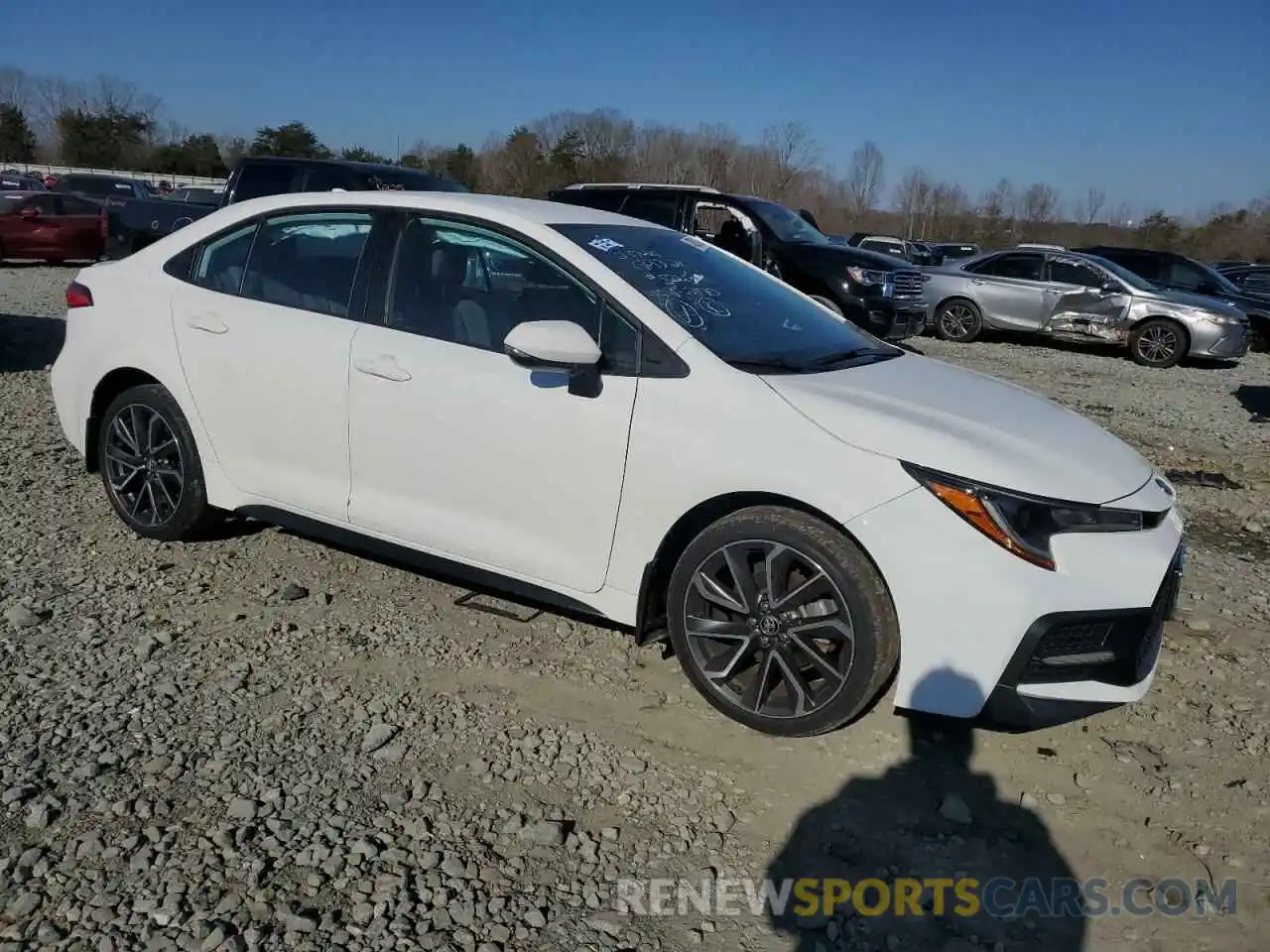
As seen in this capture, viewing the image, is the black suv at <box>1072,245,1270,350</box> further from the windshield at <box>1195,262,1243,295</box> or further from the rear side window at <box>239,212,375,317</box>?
the rear side window at <box>239,212,375,317</box>

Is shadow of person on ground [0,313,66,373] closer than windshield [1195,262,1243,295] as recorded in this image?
Yes

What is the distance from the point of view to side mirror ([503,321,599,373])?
10.8 feet

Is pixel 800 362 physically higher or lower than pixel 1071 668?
higher

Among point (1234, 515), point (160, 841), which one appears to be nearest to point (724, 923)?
point (160, 841)

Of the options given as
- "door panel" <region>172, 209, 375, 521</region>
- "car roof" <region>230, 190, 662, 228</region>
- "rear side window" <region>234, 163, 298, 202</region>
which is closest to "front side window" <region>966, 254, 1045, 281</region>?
"rear side window" <region>234, 163, 298, 202</region>

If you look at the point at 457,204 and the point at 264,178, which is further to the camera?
the point at 264,178

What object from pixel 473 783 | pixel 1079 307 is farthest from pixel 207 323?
pixel 1079 307

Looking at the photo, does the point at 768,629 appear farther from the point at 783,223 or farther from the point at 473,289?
the point at 783,223

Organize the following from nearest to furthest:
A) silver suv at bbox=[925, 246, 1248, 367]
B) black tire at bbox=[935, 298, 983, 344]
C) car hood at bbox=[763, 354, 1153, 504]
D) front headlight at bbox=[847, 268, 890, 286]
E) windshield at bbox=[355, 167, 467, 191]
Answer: car hood at bbox=[763, 354, 1153, 504], windshield at bbox=[355, 167, 467, 191], front headlight at bbox=[847, 268, 890, 286], silver suv at bbox=[925, 246, 1248, 367], black tire at bbox=[935, 298, 983, 344]

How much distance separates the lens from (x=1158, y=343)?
45.6ft

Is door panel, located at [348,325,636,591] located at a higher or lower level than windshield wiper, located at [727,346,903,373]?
lower

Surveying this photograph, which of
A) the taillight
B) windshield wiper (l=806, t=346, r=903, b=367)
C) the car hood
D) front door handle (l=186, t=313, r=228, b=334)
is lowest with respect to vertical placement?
the taillight

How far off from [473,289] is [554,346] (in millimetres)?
715

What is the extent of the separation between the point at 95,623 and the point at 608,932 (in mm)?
2611
